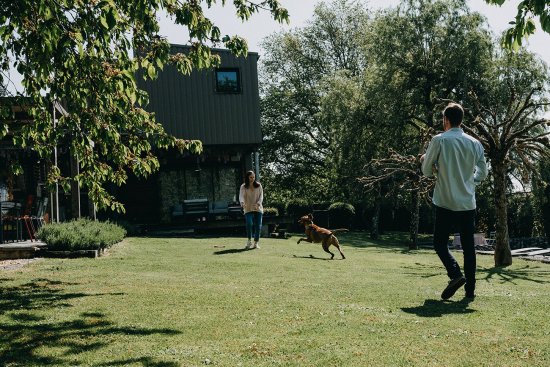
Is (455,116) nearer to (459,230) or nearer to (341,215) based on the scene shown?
(459,230)

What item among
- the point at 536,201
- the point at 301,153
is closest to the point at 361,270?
the point at 536,201

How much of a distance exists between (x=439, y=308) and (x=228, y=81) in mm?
19855

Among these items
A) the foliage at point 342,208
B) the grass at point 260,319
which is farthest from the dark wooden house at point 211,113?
the grass at point 260,319

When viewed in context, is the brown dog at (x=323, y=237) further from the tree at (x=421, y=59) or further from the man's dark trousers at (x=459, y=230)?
the tree at (x=421, y=59)

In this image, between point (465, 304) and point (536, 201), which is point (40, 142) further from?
point (536, 201)

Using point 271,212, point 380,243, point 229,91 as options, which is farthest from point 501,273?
point 229,91

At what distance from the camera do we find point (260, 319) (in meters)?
5.31

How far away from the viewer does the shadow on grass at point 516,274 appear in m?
9.58

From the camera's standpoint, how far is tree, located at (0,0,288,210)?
18.8ft

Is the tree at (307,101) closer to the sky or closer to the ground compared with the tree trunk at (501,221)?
closer to the sky

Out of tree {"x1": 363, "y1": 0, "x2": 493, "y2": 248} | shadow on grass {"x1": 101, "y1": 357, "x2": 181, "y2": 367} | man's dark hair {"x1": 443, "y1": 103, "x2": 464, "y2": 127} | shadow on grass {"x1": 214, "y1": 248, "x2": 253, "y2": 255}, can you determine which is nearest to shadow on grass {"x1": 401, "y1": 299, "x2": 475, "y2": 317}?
man's dark hair {"x1": 443, "y1": 103, "x2": 464, "y2": 127}

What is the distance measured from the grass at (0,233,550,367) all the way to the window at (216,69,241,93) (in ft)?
52.7

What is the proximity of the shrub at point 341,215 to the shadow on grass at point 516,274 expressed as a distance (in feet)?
69.3

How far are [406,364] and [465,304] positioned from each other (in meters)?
2.44
